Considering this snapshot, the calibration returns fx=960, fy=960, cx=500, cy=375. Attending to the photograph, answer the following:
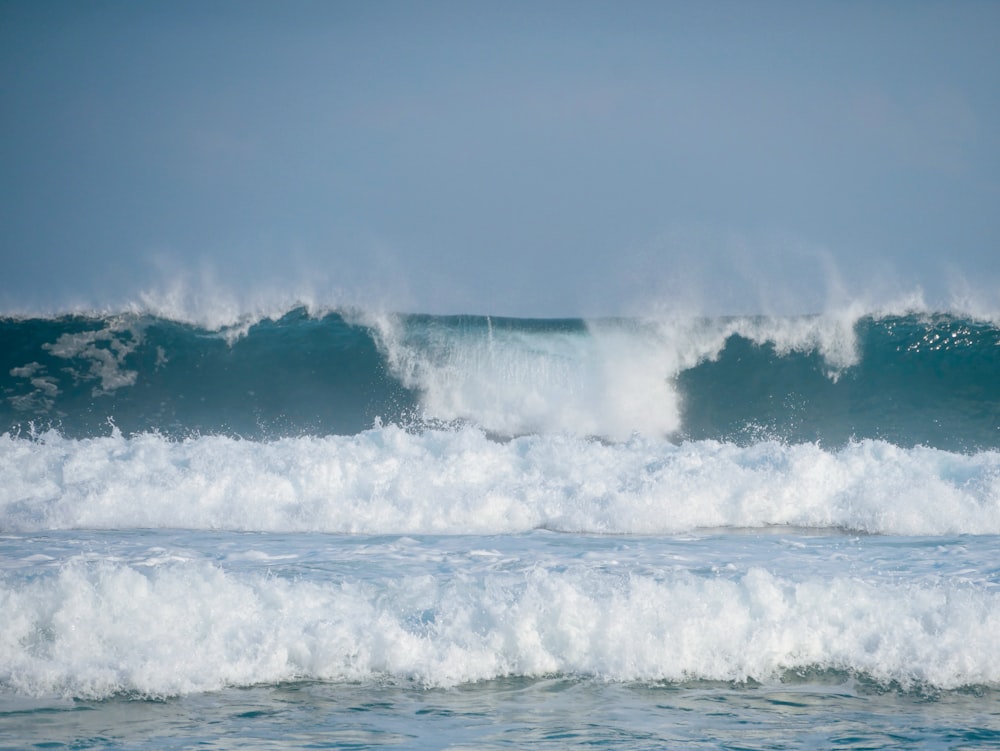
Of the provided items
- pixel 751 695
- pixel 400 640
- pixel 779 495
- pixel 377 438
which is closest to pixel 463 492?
pixel 377 438

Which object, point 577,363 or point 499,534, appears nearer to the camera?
point 499,534

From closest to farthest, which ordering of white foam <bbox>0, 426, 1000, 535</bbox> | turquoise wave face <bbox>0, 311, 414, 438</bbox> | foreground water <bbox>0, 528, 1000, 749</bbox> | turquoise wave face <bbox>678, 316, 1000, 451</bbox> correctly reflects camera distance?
foreground water <bbox>0, 528, 1000, 749</bbox>
white foam <bbox>0, 426, 1000, 535</bbox>
turquoise wave face <bbox>678, 316, 1000, 451</bbox>
turquoise wave face <bbox>0, 311, 414, 438</bbox>

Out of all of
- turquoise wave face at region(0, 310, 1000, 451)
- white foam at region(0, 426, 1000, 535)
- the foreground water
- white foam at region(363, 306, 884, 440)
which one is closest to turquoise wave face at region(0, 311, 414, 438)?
turquoise wave face at region(0, 310, 1000, 451)

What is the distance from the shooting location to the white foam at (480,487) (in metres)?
9.58

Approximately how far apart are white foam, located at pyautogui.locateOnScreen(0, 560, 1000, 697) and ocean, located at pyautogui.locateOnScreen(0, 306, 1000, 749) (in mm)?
19

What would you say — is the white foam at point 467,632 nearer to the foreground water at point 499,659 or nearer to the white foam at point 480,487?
the foreground water at point 499,659

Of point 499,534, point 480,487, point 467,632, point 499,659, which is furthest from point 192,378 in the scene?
point 499,659

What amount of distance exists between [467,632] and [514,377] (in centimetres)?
1145

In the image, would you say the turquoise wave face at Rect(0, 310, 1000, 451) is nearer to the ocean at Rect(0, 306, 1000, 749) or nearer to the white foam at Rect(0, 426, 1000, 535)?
the ocean at Rect(0, 306, 1000, 749)

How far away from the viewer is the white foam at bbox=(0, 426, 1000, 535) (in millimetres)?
9578

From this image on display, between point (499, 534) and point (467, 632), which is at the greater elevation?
point (499, 534)

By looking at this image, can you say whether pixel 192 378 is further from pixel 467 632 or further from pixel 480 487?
pixel 467 632

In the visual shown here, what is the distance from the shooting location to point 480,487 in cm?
1045

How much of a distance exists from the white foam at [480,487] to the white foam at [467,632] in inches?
127
